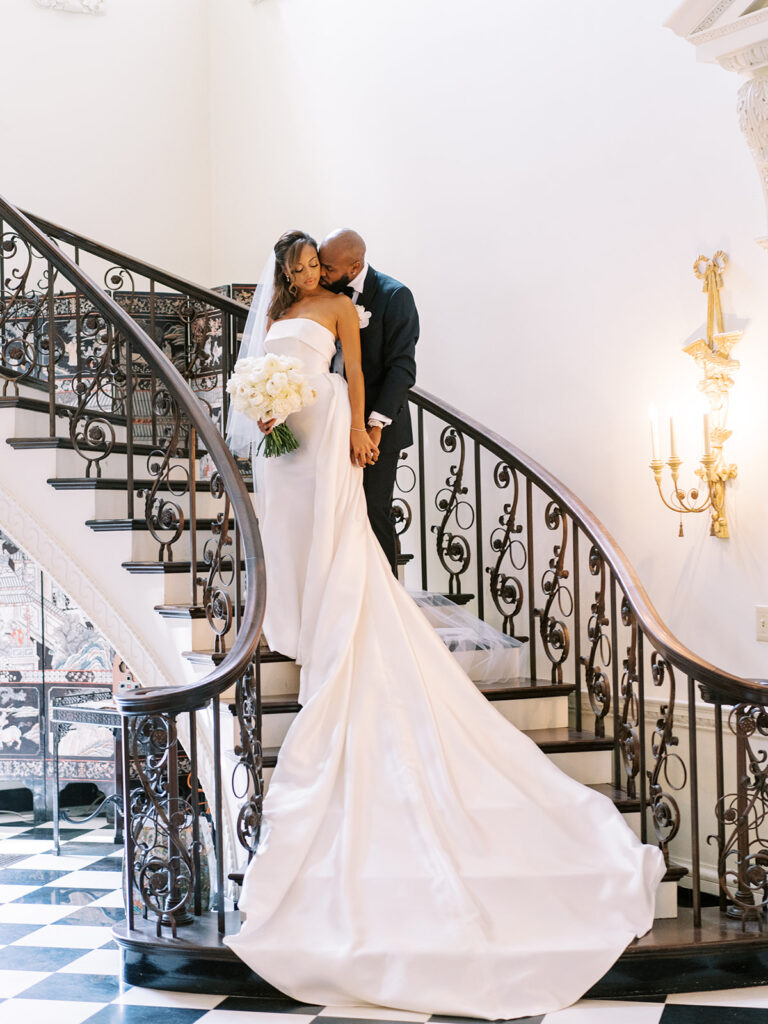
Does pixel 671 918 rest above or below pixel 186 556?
below

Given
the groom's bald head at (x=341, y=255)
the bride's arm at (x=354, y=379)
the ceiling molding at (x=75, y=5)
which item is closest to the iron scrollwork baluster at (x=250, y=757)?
the bride's arm at (x=354, y=379)

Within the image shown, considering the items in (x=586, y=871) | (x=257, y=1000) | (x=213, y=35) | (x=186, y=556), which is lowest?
(x=257, y=1000)

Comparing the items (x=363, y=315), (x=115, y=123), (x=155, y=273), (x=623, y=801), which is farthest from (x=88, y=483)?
(x=115, y=123)

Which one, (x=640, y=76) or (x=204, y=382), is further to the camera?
(x=204, y=382)

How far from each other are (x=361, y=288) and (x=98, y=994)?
272 centimetres

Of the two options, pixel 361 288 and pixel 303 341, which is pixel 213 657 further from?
pixel 361 288

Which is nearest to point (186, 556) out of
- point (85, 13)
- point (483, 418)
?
point (483, 418)

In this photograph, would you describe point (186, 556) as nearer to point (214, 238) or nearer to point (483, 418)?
point (483, 418)

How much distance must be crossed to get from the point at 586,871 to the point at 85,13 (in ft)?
23.2

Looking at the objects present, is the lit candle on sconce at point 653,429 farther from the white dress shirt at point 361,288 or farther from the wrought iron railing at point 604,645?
the white dress shirt at point 361,288

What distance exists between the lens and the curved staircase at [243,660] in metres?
3.24

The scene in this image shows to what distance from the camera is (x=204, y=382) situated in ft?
21.5

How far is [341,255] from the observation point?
401 cm

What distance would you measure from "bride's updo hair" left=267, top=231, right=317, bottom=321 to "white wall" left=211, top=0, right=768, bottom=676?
1629mm
